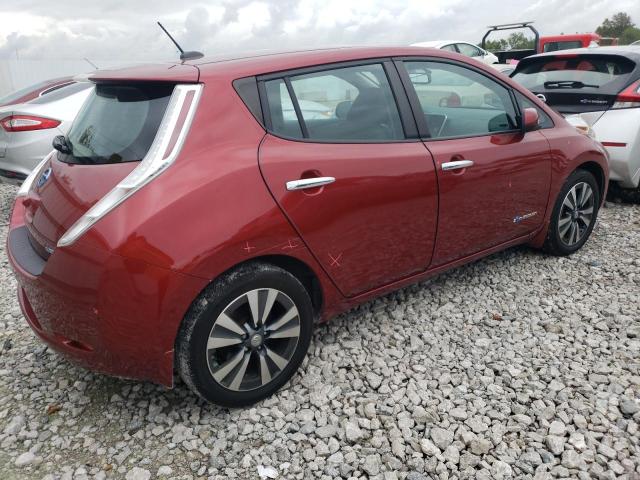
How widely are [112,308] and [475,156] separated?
2.20 metres

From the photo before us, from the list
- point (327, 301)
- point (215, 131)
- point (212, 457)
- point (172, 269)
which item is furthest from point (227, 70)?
point (212, 457)

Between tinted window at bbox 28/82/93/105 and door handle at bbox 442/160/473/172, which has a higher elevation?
door handle at bbox 442/160/473/172

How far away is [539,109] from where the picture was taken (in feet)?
12.5

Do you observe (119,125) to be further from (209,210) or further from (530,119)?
(530,119)

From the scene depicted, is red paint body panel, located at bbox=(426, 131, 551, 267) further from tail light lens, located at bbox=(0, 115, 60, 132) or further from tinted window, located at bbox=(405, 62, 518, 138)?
tail light lens, located at bbox=(0, 115, 60, 132)

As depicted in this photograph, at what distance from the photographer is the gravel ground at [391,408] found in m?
2.27

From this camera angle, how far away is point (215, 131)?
2.33 metres

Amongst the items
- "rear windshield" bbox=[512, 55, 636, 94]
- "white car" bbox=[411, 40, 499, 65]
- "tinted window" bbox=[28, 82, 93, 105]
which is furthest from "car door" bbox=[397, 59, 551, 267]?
"white car" bbox=[411, 40, 499, 65]

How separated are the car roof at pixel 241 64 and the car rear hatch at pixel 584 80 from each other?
10.4 feet

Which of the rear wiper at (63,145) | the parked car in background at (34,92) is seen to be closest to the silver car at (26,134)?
the parked car in background at (34,92)

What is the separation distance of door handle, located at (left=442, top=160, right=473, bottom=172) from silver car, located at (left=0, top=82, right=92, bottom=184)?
161 inches

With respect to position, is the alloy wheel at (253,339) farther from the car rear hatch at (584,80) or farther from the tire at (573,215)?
the car rear hatch at (584,80)

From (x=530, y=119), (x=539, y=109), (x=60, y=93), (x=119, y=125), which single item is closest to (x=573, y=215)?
(x=539, y=109)

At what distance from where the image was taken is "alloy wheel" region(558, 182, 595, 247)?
13.4 feet
